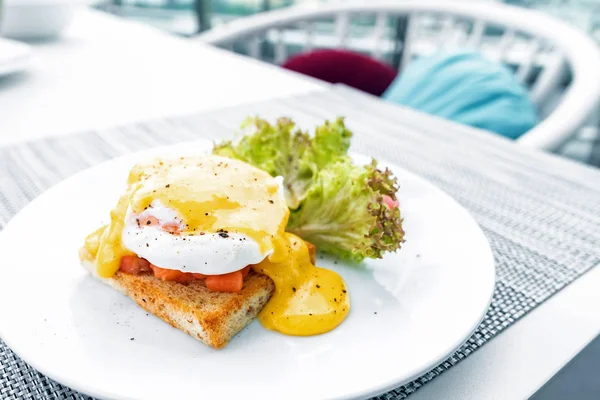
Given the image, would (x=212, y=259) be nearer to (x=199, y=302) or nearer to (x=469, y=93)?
(x=199, y=302)

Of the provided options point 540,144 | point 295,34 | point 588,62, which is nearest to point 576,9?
point 588,62

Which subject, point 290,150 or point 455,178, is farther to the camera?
point 455,178

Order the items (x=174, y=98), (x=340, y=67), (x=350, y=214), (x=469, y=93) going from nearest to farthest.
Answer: (x=350, y=214) → (x=174, y=98) → (x=469, y=93) → (x=340, y=67)

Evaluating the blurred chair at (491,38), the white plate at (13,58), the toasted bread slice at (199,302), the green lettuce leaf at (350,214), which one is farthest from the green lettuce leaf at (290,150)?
the white plate at (13,58)

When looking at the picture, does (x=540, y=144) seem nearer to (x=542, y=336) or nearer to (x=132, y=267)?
(x=542, y=336)

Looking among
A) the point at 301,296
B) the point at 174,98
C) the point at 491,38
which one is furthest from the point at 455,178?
the point at 491,38

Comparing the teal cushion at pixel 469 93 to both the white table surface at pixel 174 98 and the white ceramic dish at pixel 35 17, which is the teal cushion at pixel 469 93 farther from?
the white ceramic dish at pixel 35 17
